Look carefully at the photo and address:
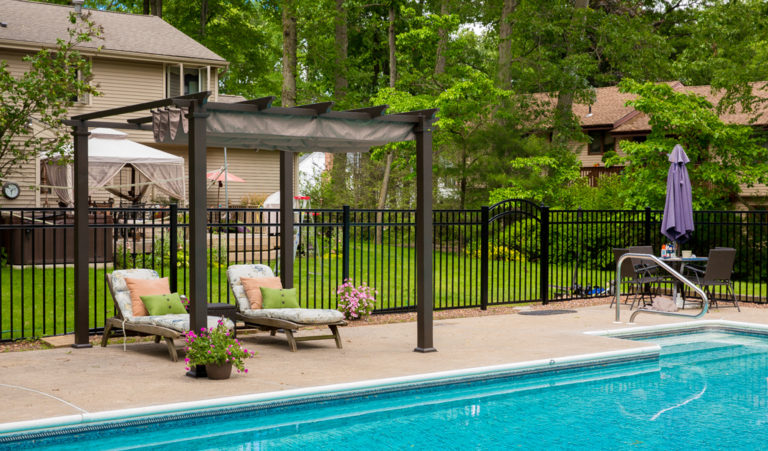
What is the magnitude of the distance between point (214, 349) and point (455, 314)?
6.15m

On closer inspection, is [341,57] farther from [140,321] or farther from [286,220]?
[140,321]

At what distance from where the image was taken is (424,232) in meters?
9.27

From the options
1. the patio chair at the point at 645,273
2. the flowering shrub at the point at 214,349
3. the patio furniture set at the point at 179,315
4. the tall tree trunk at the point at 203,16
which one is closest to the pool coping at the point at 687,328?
the patio chair at the point at 645,273

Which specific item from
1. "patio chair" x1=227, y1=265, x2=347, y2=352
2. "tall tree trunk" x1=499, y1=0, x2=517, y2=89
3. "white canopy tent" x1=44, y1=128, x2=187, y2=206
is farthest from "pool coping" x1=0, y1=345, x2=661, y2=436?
"tall tree trunk" x1=499, y1=0, x2=517, y2=89

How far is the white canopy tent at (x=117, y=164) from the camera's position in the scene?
55.0 feet

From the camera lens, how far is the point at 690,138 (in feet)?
73.4

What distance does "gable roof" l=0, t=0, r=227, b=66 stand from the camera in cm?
2338

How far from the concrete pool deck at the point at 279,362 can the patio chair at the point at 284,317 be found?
196 mm

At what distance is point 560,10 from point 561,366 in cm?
2182

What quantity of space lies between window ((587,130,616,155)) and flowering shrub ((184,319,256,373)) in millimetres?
30063

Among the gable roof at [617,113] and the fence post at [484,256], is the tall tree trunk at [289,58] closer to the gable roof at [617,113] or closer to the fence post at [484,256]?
the fence post at [484,256]

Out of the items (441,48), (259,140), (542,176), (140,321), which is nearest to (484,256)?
(259,140)

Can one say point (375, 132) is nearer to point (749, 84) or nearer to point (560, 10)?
point (749, 84)

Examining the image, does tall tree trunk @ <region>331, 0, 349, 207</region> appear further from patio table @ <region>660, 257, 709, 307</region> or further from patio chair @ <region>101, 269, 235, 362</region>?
patio chair @ <region>101, 269, 235, 362</region>
